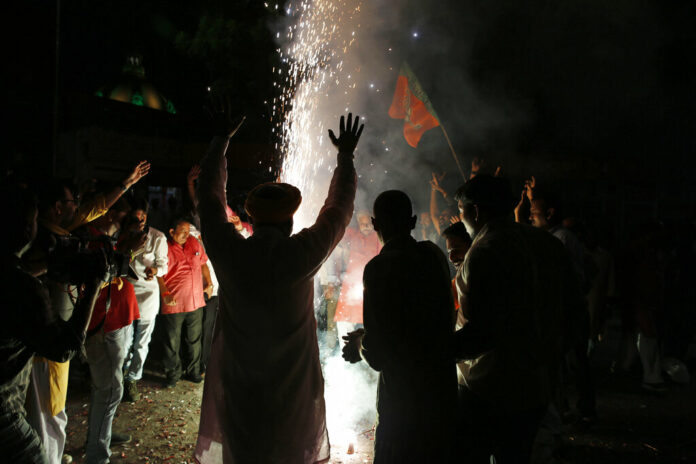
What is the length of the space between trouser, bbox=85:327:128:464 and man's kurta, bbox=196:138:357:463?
5.54ft

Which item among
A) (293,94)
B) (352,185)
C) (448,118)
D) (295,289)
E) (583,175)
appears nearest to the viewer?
(295,289)

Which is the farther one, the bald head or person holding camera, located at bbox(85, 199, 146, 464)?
person holding camera, located at bbox(85, 199, 146, 464)

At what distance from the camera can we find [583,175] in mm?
12789

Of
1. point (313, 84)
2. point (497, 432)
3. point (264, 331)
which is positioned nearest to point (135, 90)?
point (313, 84)

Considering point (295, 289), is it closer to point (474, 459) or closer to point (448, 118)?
point (474, 459)

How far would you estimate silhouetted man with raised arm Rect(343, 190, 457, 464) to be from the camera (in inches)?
88.7

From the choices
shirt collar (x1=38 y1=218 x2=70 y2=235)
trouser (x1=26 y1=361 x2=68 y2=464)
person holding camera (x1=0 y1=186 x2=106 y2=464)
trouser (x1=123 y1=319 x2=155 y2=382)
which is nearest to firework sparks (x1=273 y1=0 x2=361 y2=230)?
trouser (x1=123 y1=319 x2=155 y2=382)

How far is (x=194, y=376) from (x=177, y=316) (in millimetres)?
904

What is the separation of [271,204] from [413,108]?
5825 mm

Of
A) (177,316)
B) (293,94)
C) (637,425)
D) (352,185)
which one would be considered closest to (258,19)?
(293,94)

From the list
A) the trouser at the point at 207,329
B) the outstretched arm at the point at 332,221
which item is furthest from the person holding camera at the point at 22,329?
the trouser at the point at 207,329

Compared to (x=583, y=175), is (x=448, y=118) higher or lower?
higher

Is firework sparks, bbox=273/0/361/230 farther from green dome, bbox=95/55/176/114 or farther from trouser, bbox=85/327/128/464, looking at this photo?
green dome, bbox=95/55/176/114

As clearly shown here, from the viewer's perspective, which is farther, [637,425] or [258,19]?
[258,19]
